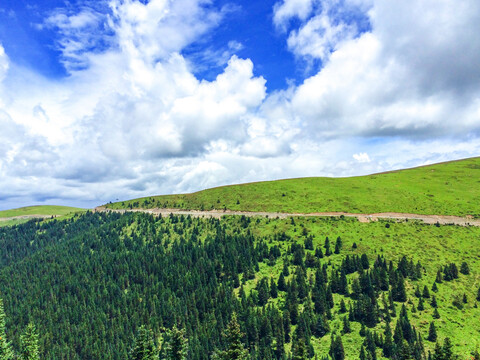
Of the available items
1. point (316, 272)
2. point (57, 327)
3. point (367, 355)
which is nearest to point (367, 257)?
point (316, 272)

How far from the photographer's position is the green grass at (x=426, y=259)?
384 feet

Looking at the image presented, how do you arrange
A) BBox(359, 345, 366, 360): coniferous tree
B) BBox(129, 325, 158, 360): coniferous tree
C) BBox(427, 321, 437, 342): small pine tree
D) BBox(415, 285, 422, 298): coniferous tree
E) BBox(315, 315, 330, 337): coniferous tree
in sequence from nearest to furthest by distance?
BBox(129, 325, 158, 360): coniferous tree → BBox(359, 345, 366, 360): coniferous tree → BBox(427, 321, 437, 342): small pine tree → BBox(315, 315, 330, 337): coniferous tree → BBox(415, 285, 422, 298): coniferous tree

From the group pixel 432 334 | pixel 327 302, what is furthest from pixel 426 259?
pixel 327 302

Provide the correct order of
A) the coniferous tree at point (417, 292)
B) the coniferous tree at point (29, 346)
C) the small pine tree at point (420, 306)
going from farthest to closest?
the coniferous tree at point (417, 292) → the small pine tree at point (420, 306) → the coniferous tree at point (29, 346)

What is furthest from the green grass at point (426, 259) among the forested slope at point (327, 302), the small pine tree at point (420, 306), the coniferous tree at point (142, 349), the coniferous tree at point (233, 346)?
the coniferous tree at point (142, 349)

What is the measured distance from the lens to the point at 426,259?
157 meters

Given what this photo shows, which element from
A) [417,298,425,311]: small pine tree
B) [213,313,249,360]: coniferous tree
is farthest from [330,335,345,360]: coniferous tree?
[213,313,249,360]: coniferous tree

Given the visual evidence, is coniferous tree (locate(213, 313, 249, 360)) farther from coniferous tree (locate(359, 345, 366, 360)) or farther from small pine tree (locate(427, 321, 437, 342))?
small pine tree (locate(427, 321, 437, 342))

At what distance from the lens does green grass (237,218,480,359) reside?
117 m

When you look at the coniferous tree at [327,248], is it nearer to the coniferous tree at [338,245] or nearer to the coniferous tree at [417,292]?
the coniferous tree at [338,245]

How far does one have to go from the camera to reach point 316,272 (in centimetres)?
16050

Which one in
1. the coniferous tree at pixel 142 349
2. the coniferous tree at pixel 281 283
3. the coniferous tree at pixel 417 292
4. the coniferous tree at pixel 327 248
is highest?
the coniferous tree at pixel 142 349

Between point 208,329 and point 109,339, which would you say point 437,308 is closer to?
point 208,329

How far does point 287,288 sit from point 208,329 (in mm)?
44227
